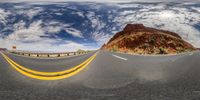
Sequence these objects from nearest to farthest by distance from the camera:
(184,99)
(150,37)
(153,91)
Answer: (184,99)
(153,91)
(150,37)

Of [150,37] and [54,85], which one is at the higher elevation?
[54,85]

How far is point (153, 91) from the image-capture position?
910 cm

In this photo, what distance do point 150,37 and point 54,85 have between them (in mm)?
185471

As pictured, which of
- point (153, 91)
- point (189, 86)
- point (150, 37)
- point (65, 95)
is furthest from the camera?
point (150, 37)

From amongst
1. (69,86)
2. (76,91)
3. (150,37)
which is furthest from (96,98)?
(150,37)

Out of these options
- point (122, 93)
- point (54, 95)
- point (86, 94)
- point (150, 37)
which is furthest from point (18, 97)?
point (150, 37)

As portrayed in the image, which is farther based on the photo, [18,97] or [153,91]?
[153,91]

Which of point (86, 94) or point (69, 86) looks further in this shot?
point (69, 86)

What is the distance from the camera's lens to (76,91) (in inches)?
365

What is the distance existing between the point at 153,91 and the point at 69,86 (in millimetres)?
2366

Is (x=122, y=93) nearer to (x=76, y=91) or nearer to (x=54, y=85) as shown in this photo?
(x=76, y=91)

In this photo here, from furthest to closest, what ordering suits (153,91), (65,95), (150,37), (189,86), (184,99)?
(150,37), (189,86), (153,91), (65,95), (184,99)

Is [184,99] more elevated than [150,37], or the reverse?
[184,99]

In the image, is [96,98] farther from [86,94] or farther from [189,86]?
[189,86]
